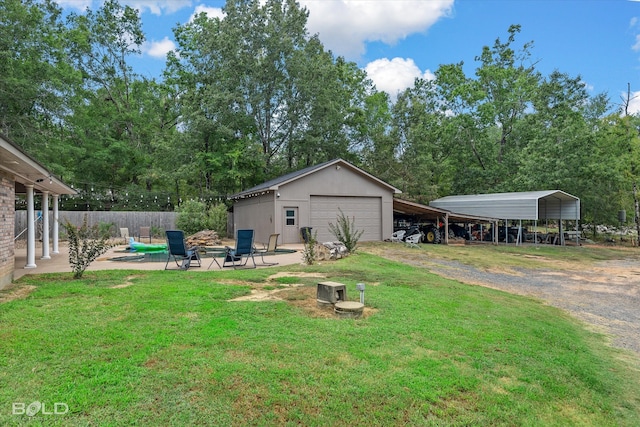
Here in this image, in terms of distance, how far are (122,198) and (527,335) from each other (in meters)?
27.0

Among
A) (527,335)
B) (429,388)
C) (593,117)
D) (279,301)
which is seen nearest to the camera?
(429,388)

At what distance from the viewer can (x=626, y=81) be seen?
84.2 ft

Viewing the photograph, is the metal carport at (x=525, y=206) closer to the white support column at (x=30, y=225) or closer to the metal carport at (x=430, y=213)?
the metal carport at (x=430, y=213)

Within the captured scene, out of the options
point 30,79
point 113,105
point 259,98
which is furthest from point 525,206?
point 113,105

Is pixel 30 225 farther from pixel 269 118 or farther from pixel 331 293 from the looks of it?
pixel 269 118

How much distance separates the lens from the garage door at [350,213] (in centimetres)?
1811

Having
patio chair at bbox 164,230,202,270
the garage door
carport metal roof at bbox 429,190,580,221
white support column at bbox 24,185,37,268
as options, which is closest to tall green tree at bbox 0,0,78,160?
white support column at bbox 24,185,37,268

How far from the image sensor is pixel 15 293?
5.98 meters

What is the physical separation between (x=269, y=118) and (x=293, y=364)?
1036 inches

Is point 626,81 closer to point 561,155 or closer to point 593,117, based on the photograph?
point 561,155

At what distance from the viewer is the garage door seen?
59.4 feet

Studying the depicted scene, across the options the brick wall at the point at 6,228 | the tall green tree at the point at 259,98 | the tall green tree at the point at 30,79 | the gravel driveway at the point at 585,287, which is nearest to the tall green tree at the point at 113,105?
the tall green tree at the point at 30,79

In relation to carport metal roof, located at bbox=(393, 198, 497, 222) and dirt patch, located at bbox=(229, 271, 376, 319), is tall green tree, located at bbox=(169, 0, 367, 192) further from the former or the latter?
dirt patch, located at bbox=(229, 271, 376, 319)

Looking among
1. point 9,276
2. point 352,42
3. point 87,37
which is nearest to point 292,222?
point 9,276
